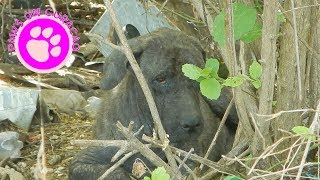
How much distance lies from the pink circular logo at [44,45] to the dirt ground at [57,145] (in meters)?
1.15

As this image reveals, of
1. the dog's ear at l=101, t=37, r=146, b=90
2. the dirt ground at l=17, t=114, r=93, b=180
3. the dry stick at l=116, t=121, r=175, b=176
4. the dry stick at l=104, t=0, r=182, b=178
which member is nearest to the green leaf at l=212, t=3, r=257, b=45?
the dry stick at l=104, t=0, r=182, b=178

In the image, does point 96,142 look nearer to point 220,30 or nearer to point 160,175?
point 160,175

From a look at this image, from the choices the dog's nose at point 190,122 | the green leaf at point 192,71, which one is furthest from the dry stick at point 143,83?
the dog's nose at point 190,122

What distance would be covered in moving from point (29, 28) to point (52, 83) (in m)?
2.71

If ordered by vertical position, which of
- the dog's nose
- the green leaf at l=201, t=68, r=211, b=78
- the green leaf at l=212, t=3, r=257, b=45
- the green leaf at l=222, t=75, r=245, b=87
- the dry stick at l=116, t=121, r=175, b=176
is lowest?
the dog's nose

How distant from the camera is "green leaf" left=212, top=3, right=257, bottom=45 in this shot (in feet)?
9.88

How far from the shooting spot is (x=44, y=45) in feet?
15.8

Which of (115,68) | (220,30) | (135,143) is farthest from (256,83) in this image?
(115,68)

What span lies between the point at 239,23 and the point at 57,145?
3.78 meters

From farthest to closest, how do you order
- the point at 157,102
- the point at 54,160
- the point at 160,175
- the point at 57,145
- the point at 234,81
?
the point at 57,145 < the point at 54,160 < the point at 157,102 < the point at 234,81 < the point at 160,175

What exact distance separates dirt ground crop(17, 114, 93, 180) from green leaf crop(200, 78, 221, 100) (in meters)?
2.78

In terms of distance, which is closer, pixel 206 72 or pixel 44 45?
pixel 206 72

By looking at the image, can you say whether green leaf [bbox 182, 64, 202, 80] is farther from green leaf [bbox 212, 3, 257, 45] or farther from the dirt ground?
the dirt ground

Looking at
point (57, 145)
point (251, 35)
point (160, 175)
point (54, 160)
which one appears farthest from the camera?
point (57, 145)
